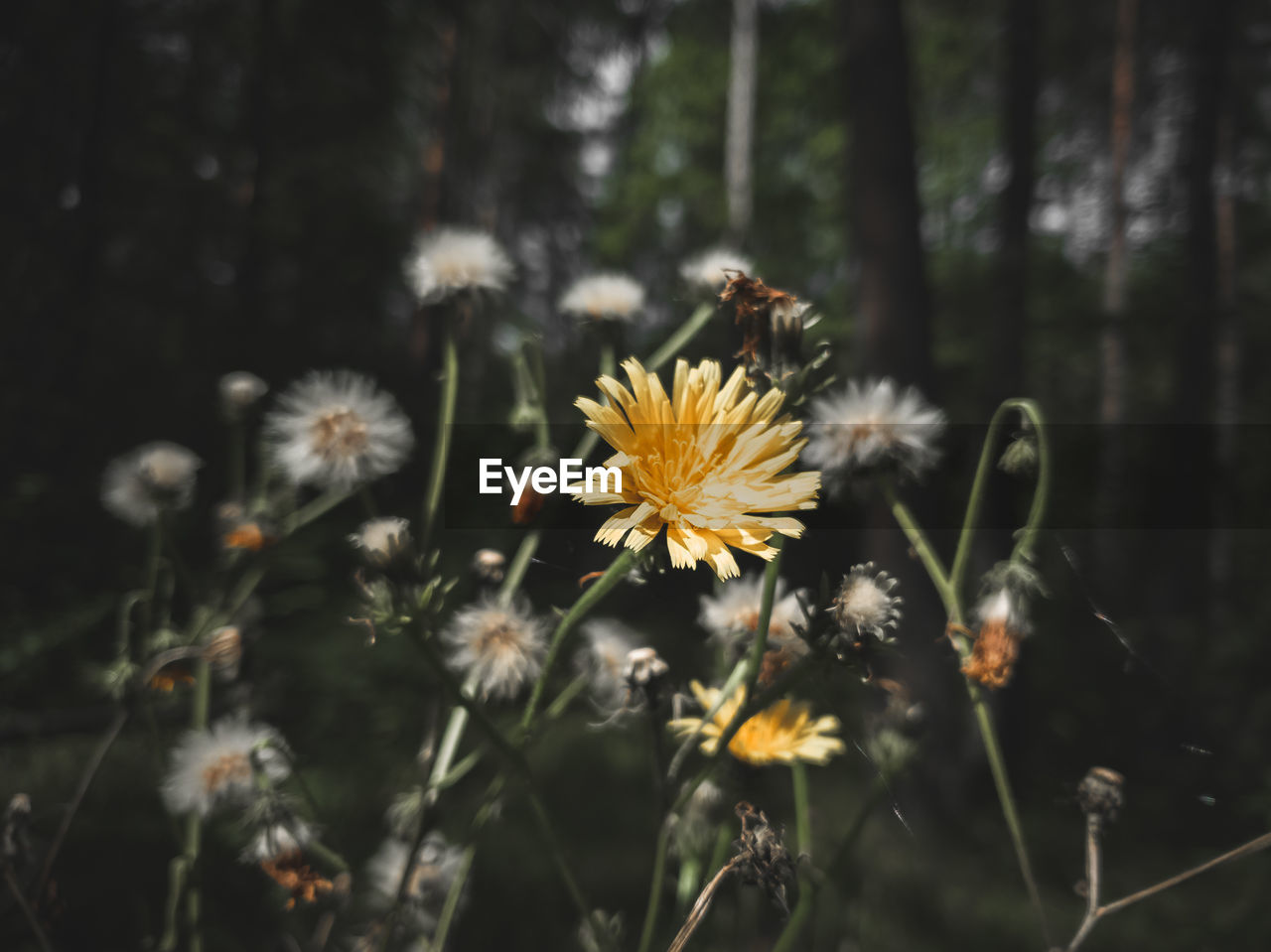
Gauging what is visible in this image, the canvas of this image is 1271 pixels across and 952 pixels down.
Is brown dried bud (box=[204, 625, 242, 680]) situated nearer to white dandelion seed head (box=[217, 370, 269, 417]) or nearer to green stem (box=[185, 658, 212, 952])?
green stem (box=[185, 658, 212, 952])

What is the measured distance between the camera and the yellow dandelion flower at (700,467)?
39 centimetres

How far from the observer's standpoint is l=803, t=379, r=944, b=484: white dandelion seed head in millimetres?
550

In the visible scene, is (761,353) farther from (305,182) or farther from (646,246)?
(646,246)

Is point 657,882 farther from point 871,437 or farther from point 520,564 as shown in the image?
point 871,437

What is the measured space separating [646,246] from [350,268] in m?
3.33

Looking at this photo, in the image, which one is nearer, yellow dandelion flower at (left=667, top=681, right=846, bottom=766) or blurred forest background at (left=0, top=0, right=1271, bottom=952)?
yellow dandelion flower at (left=667, top=681, right=846, bottom=766)

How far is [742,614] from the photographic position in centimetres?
60

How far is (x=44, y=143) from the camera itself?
1643mm

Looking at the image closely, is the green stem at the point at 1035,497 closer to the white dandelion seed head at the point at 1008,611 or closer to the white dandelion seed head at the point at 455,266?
the white dandelion seed head at the point at 1008,611

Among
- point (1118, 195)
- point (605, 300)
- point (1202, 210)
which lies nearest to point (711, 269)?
point (605, 300)

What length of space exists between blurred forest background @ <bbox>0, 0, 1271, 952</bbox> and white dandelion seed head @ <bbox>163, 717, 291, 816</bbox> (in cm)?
10

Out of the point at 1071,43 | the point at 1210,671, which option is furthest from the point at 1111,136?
the point at 1210,671

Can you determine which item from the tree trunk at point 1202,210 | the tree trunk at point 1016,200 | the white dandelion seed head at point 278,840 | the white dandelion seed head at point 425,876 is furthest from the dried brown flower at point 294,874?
the tree trunk at point 1202,210

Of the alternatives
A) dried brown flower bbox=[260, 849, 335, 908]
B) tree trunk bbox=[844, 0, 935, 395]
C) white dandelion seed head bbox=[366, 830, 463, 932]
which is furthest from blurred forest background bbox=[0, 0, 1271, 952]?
white dandelion seed head bbox=[366, 830, 463, 932]
